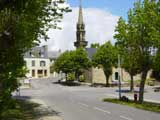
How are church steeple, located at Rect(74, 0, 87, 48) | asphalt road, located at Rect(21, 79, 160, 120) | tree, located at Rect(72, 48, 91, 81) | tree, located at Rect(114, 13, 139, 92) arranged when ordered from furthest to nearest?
1. church steeple, located at Rect(74, 0, 87, 48)
2. tree, located at Rect(72, 48, 91, 81)
3. tree, located at Rect(114, 13, 139, 92)
4. asphalt road, located at Rect(21, 79, 160, 120)

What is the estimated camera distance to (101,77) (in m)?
99.4

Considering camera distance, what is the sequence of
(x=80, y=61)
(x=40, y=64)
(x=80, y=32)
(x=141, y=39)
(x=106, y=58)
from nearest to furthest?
(x=141, y=39) → (x=106, y=58) → (x=80, y=61) → (x=80, y=32) → (x=40, y=64)

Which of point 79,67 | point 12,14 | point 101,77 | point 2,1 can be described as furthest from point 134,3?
point 101,77

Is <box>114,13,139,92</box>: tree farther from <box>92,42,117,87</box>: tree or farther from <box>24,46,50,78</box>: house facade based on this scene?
<box>24,46,50,78</box>: house facade

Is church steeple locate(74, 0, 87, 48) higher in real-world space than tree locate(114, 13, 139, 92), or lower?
higher

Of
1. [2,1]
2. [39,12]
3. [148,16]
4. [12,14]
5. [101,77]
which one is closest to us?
[2,1]

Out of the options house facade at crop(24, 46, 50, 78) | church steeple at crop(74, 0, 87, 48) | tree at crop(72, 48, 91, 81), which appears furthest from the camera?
house facade at crop(24, 46, 50, 78)

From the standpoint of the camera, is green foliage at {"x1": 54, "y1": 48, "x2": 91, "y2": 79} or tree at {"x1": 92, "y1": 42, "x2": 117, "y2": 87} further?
green foliage at {"x1": 54, "y1": 48, "x2": 91, "y2": 79}

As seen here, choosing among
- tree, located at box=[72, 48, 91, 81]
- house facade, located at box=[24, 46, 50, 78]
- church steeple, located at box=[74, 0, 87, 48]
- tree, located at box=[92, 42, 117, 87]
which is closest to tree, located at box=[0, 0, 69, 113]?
tree, located at box=[92, 42, 117, 87]

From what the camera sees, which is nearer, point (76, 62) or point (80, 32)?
point (76, 62)

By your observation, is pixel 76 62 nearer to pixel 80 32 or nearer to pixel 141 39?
pixel 80 32

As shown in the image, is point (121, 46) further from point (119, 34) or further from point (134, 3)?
point (134, 3)

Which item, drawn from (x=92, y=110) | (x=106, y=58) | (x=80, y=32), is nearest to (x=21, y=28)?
(x=92, y=110)

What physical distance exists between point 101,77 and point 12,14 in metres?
81.2
